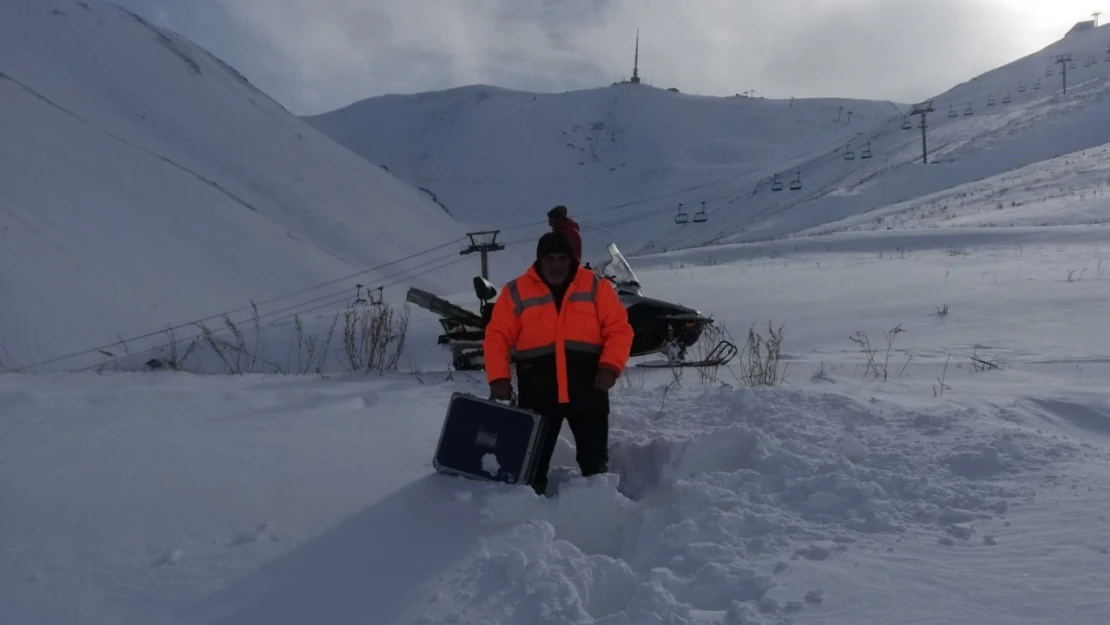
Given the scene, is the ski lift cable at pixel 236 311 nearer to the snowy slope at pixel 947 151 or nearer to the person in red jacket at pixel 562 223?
the person in red jacket at pixel 562 223

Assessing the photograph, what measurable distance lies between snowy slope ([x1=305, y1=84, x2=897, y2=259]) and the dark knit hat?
5750 cm

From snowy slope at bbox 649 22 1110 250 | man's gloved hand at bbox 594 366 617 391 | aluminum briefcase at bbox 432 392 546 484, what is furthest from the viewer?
snowy slope at bbox 649 22 1110 250

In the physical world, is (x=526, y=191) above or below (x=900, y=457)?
above

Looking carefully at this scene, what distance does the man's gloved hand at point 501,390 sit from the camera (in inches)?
154

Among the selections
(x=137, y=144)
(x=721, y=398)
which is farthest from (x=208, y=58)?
(x=721, y=398)

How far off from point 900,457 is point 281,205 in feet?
109

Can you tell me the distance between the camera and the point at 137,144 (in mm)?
29891

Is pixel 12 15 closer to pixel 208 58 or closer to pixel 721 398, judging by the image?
pixel 208 58

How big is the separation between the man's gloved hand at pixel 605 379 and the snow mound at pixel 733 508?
511 mm

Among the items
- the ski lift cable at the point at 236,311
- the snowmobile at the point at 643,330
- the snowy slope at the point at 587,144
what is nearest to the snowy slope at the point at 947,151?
the snowy slope at the point at 587,144

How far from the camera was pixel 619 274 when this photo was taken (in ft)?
23.4

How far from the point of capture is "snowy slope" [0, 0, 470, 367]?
17.0 meters

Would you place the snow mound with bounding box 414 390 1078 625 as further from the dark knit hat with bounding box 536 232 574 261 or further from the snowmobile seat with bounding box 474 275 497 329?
the snowmobile seat with bounding box 474 275 497 329

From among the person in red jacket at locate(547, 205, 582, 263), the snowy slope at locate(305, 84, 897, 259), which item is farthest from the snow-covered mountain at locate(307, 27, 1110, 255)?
the person in red jacket at locate(547, 205, 582, 263)
